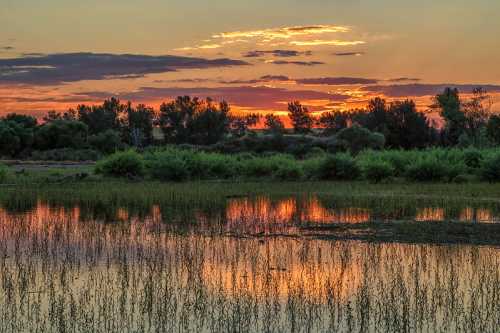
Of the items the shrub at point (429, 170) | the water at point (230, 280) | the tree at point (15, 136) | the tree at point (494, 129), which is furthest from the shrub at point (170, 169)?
the tree at point (494, 129)

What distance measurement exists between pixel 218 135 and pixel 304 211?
95.2m

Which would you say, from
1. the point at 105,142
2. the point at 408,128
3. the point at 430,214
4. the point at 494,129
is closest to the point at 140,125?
the point at 105,142

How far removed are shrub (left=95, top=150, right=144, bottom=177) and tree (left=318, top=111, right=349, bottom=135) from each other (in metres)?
76.4

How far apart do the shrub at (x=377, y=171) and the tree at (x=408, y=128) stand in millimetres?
48981

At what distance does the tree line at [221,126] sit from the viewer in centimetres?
8450

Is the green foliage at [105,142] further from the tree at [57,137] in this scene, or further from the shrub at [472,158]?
the shrub at [472,158]

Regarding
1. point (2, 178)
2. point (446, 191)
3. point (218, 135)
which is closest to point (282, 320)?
point (446, 191)

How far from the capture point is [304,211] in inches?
1024

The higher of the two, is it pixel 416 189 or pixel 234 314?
pixel 234 314

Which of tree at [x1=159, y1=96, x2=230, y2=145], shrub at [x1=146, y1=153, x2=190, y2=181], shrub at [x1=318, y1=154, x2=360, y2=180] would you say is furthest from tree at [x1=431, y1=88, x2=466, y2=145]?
shrub at [x1=146, y1=153, x2=190, y2=181]

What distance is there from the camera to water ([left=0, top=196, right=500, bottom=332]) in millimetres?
10625

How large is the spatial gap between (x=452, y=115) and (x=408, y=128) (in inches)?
323

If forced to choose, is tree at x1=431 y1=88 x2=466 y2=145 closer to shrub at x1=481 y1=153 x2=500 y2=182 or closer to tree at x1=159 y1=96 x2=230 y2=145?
tree at x1=159 y1=96 x2=230 y2=145

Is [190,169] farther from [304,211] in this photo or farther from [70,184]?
[304,211]
